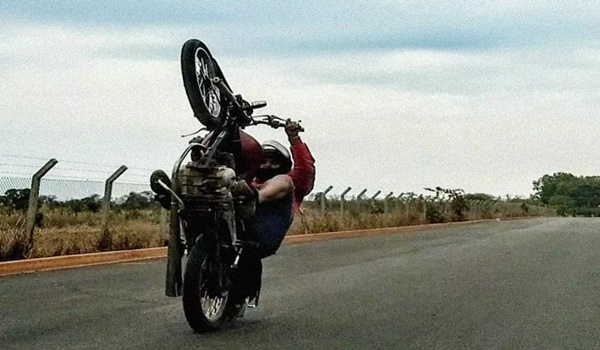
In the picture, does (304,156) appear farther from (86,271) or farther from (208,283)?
(86,271)

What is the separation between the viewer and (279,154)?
7.95 meters

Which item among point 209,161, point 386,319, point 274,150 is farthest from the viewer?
point 386,319

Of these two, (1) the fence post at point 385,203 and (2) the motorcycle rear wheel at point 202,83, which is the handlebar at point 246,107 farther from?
(1) the fence post at point 385,203

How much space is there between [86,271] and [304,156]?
20.5 ft

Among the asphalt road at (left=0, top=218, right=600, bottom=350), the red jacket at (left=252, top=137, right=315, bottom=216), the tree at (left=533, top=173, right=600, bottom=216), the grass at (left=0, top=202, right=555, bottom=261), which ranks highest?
the tree at (left=533, top=173, right=600, bottom=216)

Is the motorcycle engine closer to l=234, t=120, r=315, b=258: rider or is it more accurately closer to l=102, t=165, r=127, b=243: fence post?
l=234, t=120, r=315, b=258: rider

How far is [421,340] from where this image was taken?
7582mm

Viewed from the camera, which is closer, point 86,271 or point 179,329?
point 179,329

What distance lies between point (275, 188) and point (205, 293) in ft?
3.21

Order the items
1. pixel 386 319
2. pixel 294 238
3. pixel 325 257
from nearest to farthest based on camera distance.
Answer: pixel 386 319 → pixel 325 257 → pixel 294 238

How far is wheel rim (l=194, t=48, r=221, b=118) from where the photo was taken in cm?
749

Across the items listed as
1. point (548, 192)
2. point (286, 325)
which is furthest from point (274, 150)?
point (548, 192)

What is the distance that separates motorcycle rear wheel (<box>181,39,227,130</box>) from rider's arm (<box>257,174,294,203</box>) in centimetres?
61

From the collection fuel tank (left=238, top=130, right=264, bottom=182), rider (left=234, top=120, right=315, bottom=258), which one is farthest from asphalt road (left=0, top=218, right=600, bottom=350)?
fuel tank (left=238, top=130, right=264, bottom=182)
